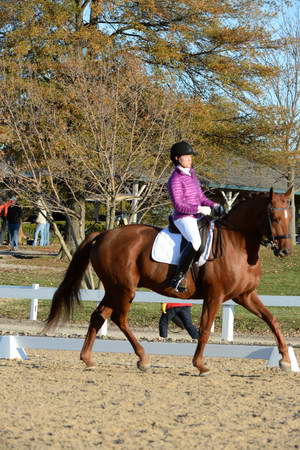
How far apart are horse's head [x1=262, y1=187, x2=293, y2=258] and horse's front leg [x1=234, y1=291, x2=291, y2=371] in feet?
2.39

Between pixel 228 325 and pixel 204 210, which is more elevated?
pixel 204 210

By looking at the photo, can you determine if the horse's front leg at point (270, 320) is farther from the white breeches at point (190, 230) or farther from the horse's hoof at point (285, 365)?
the white breeches at point (190, 230)

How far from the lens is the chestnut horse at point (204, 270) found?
892 centimetres

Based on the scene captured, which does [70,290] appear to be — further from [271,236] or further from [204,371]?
[271,236]

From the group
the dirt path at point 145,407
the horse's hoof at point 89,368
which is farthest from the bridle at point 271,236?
the horse's hoof at point 89,368

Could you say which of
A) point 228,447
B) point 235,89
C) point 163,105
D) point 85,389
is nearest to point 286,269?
point 235,89

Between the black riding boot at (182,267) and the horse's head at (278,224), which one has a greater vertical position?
the horse's head at (278,224)

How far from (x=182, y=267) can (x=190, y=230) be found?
425 millimetres

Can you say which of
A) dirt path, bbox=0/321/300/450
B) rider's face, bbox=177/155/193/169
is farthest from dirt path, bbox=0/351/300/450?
rider's face, bbox=177/155/193/169

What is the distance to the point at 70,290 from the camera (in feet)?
32.3

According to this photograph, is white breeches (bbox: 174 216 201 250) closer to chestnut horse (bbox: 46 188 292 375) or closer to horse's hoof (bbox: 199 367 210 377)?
chestnut horse (bbox: 46 188 292 375)

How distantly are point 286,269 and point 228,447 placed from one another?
24214mm

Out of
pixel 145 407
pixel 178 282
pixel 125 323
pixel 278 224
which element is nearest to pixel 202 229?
pixel 178 282

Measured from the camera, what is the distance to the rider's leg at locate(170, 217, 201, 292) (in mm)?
9000
